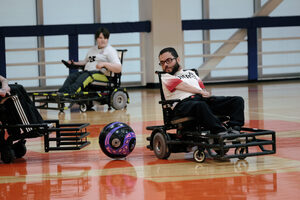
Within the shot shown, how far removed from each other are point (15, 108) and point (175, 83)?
1310 millimetres

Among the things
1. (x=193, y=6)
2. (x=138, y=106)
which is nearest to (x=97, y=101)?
(x=138, y=106)

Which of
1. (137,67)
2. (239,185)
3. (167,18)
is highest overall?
(167,18)

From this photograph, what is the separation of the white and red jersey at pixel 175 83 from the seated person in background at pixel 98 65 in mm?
3944

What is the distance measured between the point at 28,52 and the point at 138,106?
5.23 meters

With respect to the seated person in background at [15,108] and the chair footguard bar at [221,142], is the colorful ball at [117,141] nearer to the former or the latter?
the chair footguard bar at [221,142]

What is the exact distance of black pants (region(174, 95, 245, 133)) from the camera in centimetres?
432

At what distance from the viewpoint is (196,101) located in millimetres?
4457

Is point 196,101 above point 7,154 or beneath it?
above

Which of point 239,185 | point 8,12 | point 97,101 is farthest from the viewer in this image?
point 8,12

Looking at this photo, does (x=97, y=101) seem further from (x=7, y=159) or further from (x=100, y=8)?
(x=100, y=8)

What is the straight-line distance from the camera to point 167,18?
14.1 meters

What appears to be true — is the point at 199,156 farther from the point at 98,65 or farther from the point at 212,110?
the point at 98,65

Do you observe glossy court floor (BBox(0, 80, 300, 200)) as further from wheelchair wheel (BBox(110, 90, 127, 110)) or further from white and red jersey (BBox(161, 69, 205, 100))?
wheelchair wheel (BBox(110, 90, 127, 110))

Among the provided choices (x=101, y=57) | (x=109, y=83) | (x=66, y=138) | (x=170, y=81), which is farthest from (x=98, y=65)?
(x=170, y=81)
